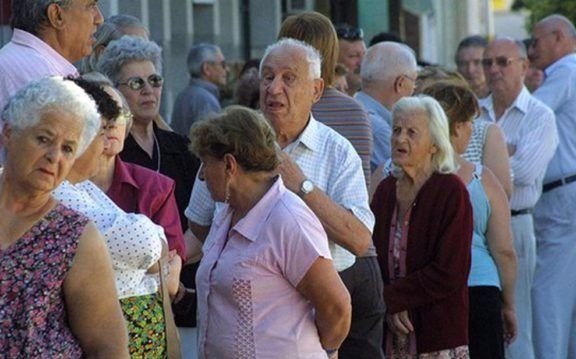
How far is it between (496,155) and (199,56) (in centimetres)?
353

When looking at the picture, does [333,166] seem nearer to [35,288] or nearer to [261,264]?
[261,264]

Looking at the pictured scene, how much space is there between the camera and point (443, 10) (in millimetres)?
24562

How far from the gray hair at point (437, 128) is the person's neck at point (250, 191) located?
7.56 ft

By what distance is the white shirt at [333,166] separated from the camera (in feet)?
22.2

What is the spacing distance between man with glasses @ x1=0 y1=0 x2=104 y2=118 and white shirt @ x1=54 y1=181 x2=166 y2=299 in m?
0.83

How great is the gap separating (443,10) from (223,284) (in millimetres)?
19071

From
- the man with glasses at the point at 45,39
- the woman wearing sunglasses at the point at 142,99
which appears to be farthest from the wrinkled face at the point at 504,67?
the man with glasses at the point at 45,39

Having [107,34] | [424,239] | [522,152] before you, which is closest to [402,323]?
[424,239]

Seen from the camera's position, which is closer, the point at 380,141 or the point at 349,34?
the point at 380,141

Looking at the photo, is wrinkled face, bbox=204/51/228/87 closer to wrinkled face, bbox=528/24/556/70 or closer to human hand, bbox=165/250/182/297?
wrinkled face, bbox=528/24/556/70

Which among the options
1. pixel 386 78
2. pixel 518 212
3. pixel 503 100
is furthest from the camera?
pixel 503 100

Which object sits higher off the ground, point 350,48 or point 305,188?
point 350,48

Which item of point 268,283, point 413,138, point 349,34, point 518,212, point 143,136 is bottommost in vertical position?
point 518,212

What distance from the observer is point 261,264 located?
588 cm
